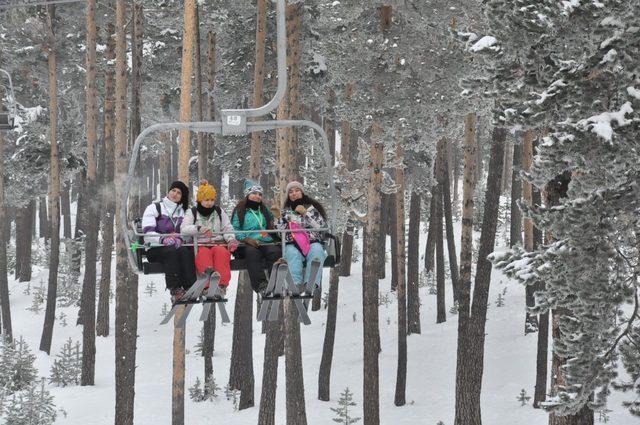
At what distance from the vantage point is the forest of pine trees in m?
9.71

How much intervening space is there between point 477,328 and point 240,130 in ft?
31.9

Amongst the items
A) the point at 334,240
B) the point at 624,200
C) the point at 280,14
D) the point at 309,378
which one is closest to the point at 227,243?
the point at 334,240

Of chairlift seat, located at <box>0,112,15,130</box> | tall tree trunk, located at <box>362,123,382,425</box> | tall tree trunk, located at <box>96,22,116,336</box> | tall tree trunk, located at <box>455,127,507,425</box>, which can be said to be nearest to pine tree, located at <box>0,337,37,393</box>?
tall tree trunk, located at <box>96,22,116,336</box>

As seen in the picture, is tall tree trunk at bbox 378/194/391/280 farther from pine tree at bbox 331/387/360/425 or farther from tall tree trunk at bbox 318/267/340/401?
pine tree at bbox 331/387/360/425

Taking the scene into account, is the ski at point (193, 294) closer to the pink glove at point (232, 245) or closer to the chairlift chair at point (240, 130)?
the chairlift chair at point (240, 130)

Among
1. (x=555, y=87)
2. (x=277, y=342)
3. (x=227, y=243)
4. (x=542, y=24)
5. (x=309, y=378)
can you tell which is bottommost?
(x=309, y=378)

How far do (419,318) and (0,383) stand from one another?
11.9m

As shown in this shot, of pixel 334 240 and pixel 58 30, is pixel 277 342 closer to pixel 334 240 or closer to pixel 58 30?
pixel 334 240

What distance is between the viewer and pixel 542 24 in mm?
9828

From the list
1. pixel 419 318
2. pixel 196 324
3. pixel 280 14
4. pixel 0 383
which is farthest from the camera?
pixel 196 324

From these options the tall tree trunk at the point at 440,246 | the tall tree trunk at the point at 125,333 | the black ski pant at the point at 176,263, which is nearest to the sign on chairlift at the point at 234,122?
the black ski pant at the point at 176,263

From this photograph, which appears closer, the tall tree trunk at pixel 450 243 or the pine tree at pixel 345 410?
the pine tree at pixel 345 410

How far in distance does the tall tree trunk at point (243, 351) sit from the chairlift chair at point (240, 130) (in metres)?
10.3

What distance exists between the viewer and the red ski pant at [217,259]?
9.92 metres
